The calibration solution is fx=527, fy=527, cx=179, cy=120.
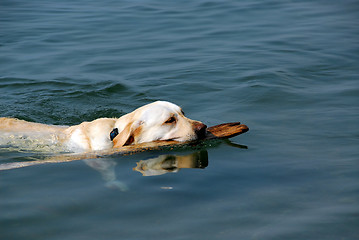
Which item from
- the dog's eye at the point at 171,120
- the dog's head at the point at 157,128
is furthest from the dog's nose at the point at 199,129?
the dog's eye at the point at 171,120

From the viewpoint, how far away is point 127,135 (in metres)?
6.43

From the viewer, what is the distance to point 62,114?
382 inches

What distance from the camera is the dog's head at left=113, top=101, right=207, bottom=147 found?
Result: 646 cm

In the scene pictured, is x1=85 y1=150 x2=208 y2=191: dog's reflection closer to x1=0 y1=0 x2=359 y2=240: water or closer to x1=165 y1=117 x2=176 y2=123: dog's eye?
x1=0 y1=0 x2=359 y2=240: water

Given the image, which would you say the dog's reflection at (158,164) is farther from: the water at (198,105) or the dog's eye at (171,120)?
the dog's eye at (171,120)

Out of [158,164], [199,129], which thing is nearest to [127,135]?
[158,164]

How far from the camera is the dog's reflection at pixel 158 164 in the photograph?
6.14m

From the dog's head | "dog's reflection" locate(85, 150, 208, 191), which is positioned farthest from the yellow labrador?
"dog's reflection" locate(85, 150, 208, 191)

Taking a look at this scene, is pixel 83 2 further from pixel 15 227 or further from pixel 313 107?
pixel 15 227

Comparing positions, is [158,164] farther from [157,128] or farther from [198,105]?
[198,105]

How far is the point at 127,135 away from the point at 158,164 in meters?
0.52

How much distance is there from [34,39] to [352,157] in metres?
11.1

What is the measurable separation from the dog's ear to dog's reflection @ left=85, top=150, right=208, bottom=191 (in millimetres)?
246

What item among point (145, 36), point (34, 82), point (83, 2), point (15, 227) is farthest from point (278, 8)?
point (15, 227)
